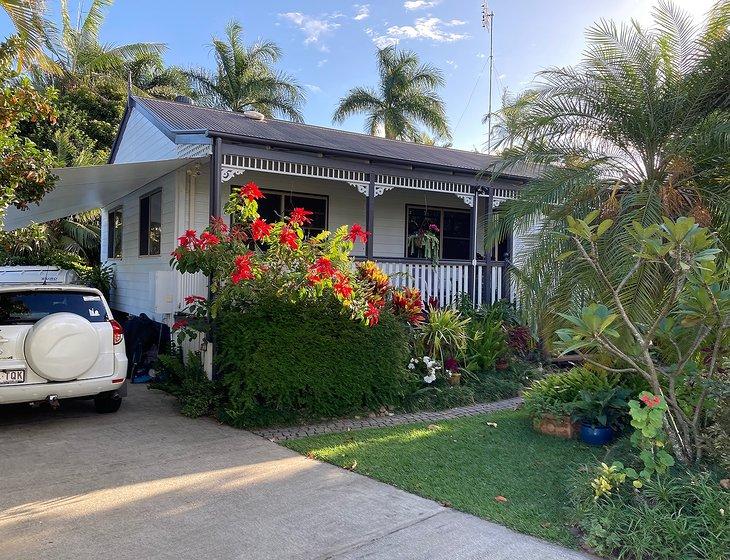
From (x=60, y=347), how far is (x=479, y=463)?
4.56 meters

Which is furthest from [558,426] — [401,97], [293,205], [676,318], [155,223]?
[401,97]

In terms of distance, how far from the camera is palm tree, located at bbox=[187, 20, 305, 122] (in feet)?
93.4

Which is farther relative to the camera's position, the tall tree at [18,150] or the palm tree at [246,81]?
the palm tree at [246,81]

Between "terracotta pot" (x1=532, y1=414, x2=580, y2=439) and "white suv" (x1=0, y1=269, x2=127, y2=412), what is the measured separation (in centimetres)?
506

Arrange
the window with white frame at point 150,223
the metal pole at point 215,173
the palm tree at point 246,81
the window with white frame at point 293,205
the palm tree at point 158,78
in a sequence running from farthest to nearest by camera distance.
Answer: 1. the palm tree at point 158,78
2. the palm tree at point 246,81
3. the window with white frame at point 293,205
4. the window with white frame at point 150,223
5. the metal pole at point 215,173

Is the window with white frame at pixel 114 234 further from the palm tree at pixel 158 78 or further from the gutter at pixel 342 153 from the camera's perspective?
the palm tree at pixel 158 78

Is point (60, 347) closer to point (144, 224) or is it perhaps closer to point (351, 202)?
point (144, 224)

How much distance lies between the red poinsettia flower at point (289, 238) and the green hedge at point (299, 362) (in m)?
0.70

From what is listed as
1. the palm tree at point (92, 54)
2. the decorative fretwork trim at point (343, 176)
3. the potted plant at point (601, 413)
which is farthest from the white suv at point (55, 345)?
the palm tree at point (92, 54)

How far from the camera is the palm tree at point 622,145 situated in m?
5.77

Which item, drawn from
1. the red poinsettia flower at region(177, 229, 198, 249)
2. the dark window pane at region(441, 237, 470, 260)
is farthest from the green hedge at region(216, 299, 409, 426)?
the dark window pane at region(441, 237, 470, 260)

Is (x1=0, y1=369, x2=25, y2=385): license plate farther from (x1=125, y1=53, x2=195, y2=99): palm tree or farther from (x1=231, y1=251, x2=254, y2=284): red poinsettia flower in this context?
(x1=125, y1=53, x2=195, y2=99): palm tree

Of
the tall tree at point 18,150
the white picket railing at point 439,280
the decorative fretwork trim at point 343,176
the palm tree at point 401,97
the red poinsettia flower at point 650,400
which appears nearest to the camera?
the red poinsettia flower at point 650,400

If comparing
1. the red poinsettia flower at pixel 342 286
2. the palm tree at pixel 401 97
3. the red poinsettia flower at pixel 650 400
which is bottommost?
the red poinsettia flower at pixel 650 400
